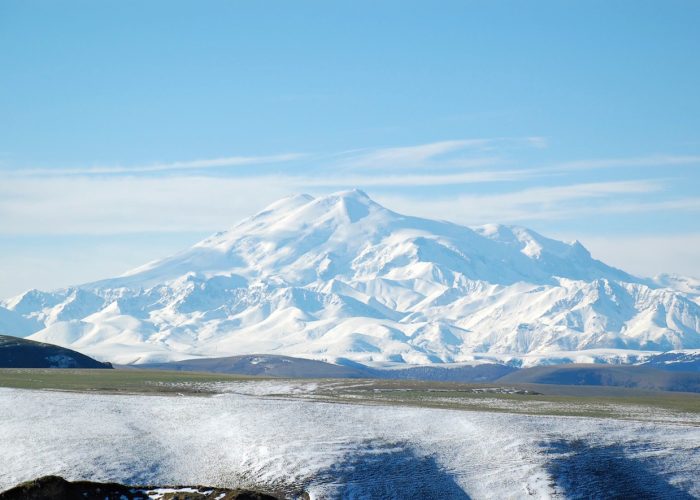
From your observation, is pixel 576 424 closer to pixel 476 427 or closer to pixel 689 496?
pixel 476 427

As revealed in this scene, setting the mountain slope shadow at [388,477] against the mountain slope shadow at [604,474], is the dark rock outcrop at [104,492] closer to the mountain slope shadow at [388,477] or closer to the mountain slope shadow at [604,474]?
the mountain slope shadow at [388,477]

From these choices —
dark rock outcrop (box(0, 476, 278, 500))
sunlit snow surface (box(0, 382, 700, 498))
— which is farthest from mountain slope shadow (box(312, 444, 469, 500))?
Answer: dark rock outcrop (box(0, 476, 278, 500))

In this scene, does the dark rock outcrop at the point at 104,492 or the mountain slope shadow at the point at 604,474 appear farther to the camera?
the mountain slope shadow at the point at 604,474

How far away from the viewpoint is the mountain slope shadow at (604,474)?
5975cm

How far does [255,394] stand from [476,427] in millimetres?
41812

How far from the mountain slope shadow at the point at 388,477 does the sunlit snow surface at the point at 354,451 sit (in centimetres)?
7

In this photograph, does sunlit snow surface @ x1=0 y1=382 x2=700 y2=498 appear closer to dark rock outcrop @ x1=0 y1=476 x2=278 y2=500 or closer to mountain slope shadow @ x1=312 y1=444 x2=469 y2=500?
mountain slope shadow @ x1=312 y1=444 x2=469 y2=500

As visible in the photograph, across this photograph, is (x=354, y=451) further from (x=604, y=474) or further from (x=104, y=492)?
(x=104, y=492)

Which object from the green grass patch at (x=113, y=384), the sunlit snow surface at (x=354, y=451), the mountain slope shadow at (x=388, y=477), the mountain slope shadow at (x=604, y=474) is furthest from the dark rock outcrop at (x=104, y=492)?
the green grass patch at (x=113, y=384)

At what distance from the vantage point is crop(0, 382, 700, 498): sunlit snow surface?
194ft

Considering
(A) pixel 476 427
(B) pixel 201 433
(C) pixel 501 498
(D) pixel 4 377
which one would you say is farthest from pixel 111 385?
(C) pixel 501 498

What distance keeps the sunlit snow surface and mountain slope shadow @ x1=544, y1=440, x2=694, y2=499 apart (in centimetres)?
10

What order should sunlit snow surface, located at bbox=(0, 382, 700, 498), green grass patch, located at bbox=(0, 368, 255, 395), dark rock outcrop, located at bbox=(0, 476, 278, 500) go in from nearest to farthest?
dark rock outcrop, located at bbox=(0, 476, 278, 500), sunlit snow surface, located at bbox=(0, 382, 700, 498), green grass patch, located at bbox=(0, 368, 255, 395)

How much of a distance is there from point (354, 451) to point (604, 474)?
15621 mm
